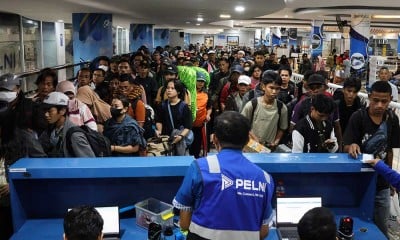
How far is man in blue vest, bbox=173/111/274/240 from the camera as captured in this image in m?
2.07

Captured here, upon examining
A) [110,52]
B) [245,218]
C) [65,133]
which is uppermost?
[110,52]

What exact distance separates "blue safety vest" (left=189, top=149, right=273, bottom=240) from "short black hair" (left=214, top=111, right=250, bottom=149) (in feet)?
0.17

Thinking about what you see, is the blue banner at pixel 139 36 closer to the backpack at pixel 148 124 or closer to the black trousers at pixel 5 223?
the backpack at pixel 148 124

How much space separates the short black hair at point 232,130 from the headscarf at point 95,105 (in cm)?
302

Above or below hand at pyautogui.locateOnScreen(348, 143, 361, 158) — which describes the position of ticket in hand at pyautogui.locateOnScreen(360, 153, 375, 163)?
below

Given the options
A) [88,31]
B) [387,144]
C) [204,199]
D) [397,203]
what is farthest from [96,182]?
[88,31]

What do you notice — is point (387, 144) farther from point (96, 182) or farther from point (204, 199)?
point (96, 182)

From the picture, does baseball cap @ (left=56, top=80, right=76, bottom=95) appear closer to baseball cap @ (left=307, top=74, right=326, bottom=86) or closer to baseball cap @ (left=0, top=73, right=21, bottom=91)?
baseball cap @ (left=0, top=73, right=21, bottom=91)

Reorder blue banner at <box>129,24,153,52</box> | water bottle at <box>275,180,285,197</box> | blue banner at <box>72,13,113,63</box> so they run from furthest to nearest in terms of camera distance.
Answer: blue banner at <box>129,24,153,52</box> < blue banner at <box>72,13,113,63</box> < water bottle at <box>275,180,285,197</box>

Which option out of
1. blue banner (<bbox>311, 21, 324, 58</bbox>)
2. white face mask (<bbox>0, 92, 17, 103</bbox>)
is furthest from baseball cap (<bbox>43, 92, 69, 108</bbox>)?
blue banner (<bbox>311, 21, 324, 58</bbox>)

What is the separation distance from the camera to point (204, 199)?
2.10 m

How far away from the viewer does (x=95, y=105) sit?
16.5 ft

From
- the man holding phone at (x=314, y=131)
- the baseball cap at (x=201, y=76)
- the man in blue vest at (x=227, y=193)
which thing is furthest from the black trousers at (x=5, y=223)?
the baseball cap at (x=201, y=76)

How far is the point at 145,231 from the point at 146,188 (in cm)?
33
